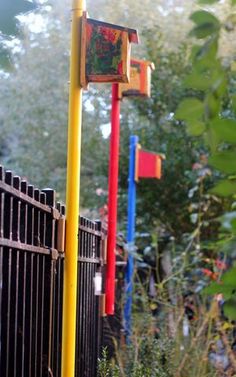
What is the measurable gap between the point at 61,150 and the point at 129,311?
4377mm

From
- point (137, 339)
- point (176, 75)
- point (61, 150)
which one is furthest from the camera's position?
point (61, 150)

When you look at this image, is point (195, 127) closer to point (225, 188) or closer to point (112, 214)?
point (225, 188)

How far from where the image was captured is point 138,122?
360 inches

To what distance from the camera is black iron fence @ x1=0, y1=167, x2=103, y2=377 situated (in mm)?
1992

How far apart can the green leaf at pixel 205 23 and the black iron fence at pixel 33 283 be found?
964mm

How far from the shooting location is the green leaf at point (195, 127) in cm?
110

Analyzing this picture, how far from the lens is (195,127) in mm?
1115

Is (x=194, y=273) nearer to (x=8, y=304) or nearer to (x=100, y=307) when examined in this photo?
(x=100, y=307)

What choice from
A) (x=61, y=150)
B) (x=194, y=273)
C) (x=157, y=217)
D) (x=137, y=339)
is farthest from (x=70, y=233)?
(x=61, y=150)

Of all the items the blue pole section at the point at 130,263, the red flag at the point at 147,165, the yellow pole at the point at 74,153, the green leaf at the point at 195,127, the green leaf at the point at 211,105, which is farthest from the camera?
the red flag at the point at 147,165

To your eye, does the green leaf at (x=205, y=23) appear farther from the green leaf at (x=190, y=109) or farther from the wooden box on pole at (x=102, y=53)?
the wooden box on pole at (x=102, y=53)

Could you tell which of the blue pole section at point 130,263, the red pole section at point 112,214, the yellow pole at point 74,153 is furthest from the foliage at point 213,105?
the blue pole section at point 130,263

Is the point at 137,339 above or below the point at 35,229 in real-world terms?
below

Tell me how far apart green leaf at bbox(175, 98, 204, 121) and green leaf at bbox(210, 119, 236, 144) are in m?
0.03
